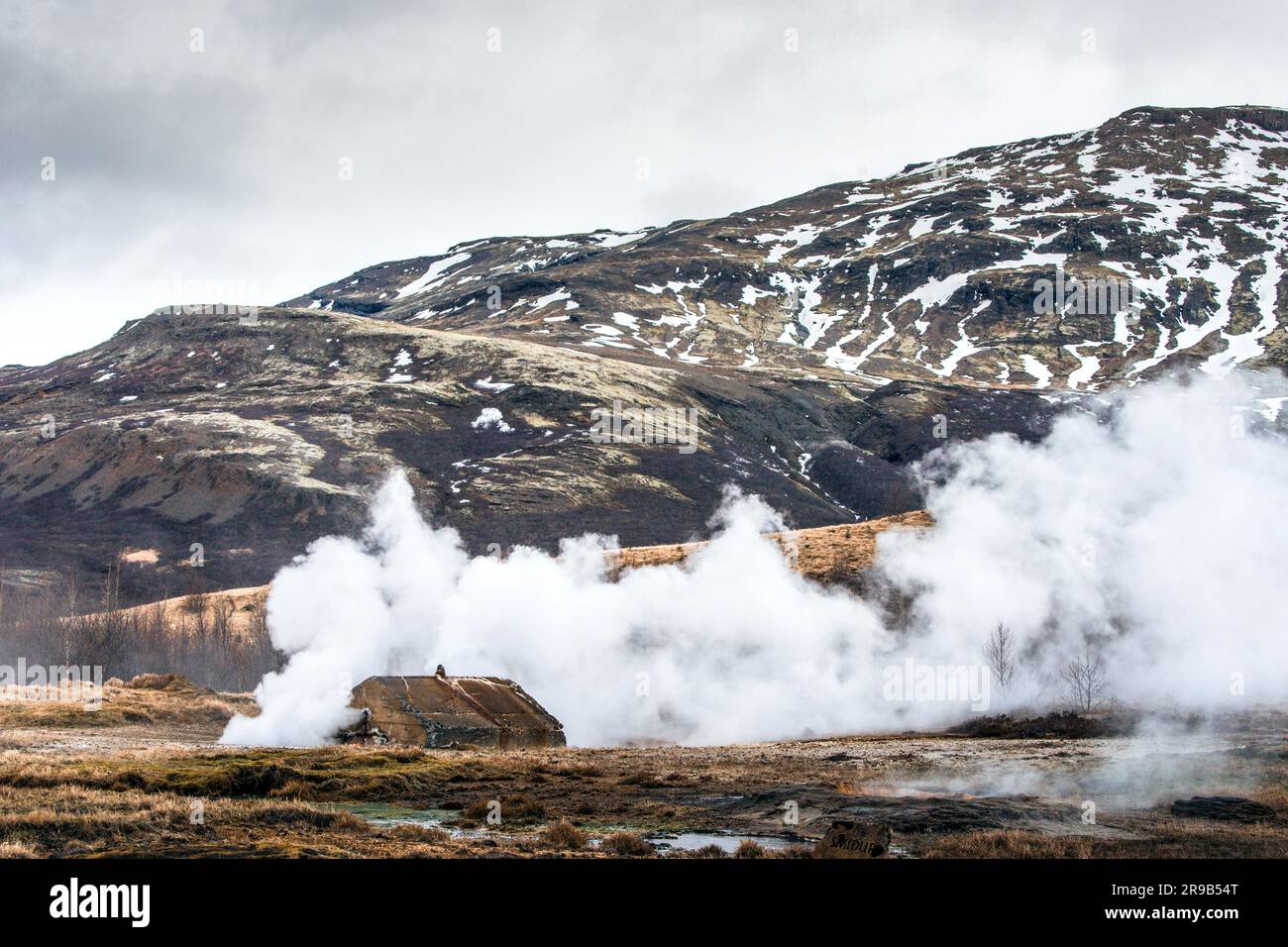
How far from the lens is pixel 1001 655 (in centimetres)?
5075

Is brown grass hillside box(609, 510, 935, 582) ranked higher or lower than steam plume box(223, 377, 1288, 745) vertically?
higher

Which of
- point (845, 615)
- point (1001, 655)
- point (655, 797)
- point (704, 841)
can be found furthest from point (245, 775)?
point (1001, 655)

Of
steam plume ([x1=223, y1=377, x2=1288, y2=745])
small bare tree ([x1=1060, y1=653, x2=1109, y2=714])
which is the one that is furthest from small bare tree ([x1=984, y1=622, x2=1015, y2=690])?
small bare tree ([x1=1060, y1=653, x2=1109, y2=714])

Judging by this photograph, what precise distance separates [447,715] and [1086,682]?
86.6ft

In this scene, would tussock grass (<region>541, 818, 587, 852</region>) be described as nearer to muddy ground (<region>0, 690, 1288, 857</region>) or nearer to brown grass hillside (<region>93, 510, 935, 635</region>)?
muddy ground (<region>0, 690, 1288, 857</region>)

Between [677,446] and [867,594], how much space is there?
122236 millimetres

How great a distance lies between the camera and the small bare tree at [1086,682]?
45344 millimetres

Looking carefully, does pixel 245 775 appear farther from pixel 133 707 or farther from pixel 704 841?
pixel 133 707

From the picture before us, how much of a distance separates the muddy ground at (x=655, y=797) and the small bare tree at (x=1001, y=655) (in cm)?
862

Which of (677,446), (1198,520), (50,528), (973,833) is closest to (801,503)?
(677,446)

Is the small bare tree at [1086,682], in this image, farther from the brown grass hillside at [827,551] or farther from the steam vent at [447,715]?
the steam vent at [447,715]

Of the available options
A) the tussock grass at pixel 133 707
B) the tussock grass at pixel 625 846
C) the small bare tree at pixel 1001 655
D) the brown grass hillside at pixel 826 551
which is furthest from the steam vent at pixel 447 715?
the tussock grass at pixel 625 846

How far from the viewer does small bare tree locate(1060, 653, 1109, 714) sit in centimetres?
4534

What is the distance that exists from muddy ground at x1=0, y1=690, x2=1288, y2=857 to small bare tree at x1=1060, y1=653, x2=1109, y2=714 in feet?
20.2
